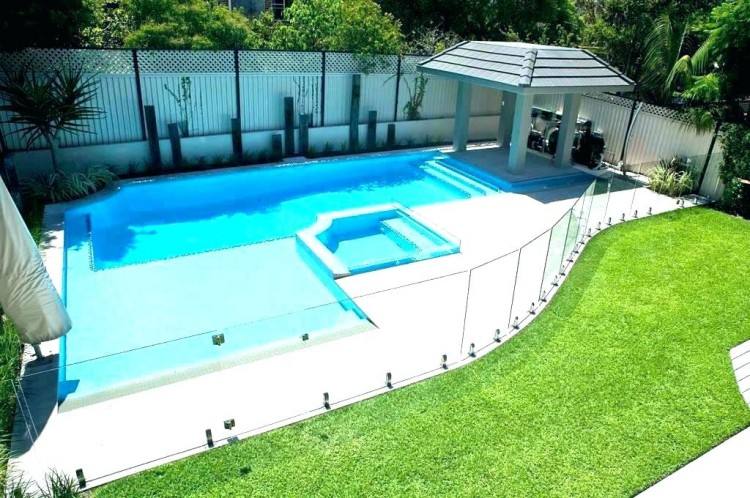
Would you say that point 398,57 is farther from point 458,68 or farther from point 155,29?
point 155,29

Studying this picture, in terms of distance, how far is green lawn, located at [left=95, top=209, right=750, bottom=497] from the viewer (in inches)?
219

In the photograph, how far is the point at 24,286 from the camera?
6406 millimetres

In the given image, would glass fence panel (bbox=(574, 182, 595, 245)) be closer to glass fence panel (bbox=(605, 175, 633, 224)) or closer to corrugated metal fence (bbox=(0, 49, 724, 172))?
glass fence panel (bbox=(605, 175, 633, 224))

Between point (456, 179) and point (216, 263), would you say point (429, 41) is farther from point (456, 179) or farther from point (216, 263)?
point (216, 263)

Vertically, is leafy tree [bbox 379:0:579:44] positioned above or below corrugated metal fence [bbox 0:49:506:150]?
above

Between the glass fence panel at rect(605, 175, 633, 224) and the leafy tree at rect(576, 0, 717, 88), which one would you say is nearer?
the glass fence panel at rect(605, 175, 633, 224)

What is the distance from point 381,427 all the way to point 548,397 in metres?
2.14

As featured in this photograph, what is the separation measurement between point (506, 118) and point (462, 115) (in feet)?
5.54

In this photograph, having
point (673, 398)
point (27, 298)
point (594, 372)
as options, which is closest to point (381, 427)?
point (594, 372)

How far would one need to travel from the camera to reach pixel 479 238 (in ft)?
38.5

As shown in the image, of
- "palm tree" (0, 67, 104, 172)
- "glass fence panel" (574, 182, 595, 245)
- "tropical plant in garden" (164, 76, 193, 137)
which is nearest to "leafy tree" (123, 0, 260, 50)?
"tropical plant in garden" (164, 76, 193, 137)

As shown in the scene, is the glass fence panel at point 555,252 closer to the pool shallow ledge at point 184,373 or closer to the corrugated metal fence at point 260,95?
the pool shallow ledge at point 184,373

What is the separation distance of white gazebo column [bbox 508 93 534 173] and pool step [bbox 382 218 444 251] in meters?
4.48

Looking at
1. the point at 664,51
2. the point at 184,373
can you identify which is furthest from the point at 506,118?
the point at 184,373
